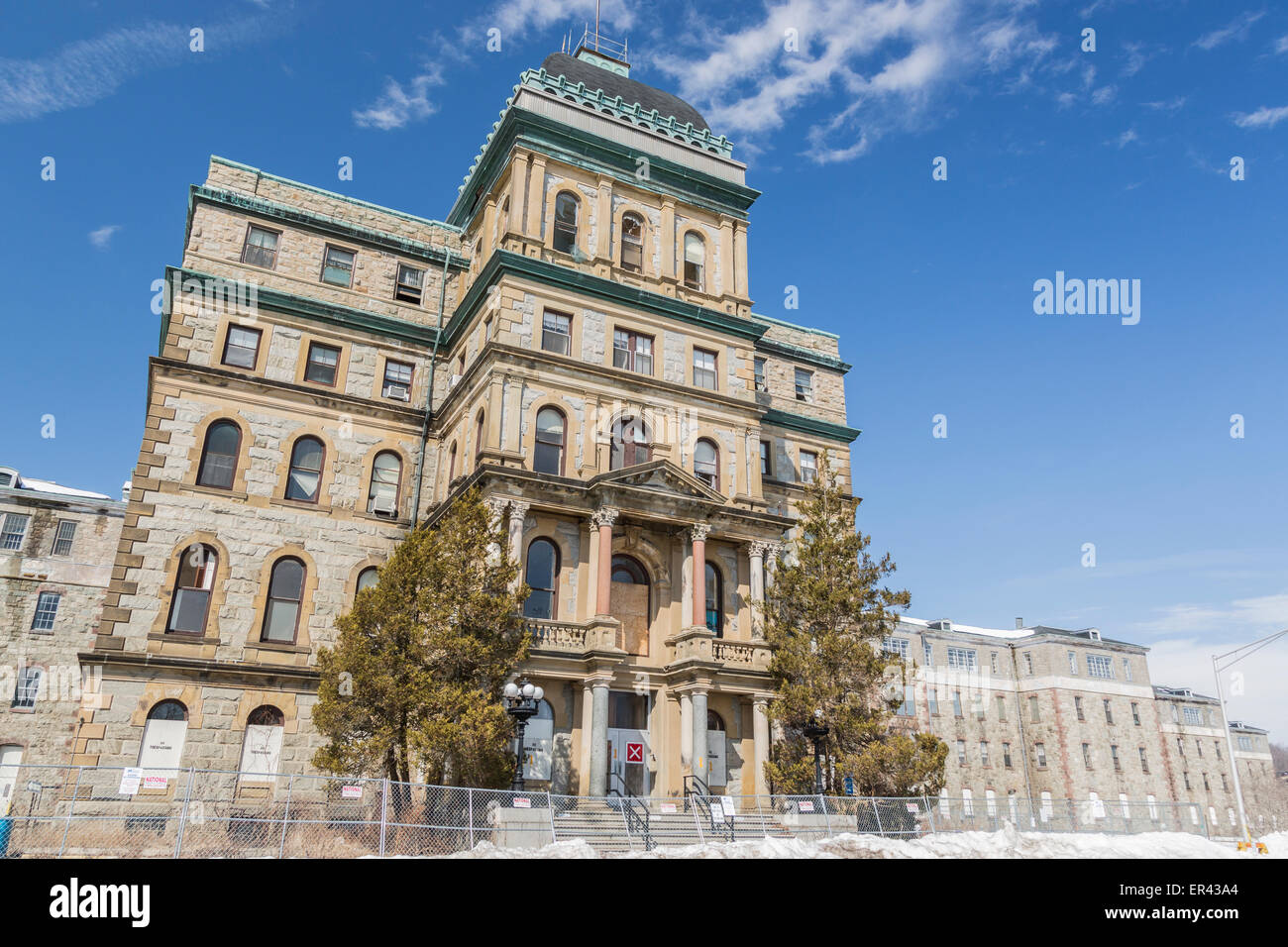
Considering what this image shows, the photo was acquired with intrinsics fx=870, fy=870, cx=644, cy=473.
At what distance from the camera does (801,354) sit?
4044cm

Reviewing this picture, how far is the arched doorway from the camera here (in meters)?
28.4

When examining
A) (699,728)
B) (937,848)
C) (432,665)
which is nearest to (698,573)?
(699,728)

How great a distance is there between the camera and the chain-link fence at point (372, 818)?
19.1 m

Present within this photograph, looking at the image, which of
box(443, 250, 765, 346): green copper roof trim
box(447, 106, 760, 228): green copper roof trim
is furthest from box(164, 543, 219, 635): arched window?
box(447, 106, 760, 228): green copper roof trim

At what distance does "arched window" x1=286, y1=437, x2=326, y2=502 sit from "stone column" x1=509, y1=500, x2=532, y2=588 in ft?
27.2

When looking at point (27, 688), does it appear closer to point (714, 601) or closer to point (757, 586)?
point (714, 601)

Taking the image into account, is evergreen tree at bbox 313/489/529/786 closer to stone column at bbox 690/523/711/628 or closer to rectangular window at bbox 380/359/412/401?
stone column at bbox 690/523/711/628

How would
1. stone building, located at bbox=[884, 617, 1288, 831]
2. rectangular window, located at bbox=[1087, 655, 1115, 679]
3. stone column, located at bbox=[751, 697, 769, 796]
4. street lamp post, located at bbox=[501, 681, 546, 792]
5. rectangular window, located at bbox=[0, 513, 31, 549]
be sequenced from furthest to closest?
1. rectangular window, located at bbox=[1087, 655, 1115, 679]
2. stone building, located at bbox=[884, 617, 1288, 831]
3. rectangular window, located at bbox=[0, 513, 31, 549]
4. stone column, located at bbox=[751, 697, 769, 796]
5. street lamp post, located at bbox=[501, 681, 546, 792]

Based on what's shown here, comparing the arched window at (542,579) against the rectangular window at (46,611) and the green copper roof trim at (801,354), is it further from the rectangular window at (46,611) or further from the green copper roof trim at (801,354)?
the rectangular window at (46,611)

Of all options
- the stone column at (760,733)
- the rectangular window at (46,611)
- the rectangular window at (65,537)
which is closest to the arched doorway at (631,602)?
the stone column at (760,733)

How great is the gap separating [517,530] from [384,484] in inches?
308

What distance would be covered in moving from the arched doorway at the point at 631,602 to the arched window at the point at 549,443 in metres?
3.83
